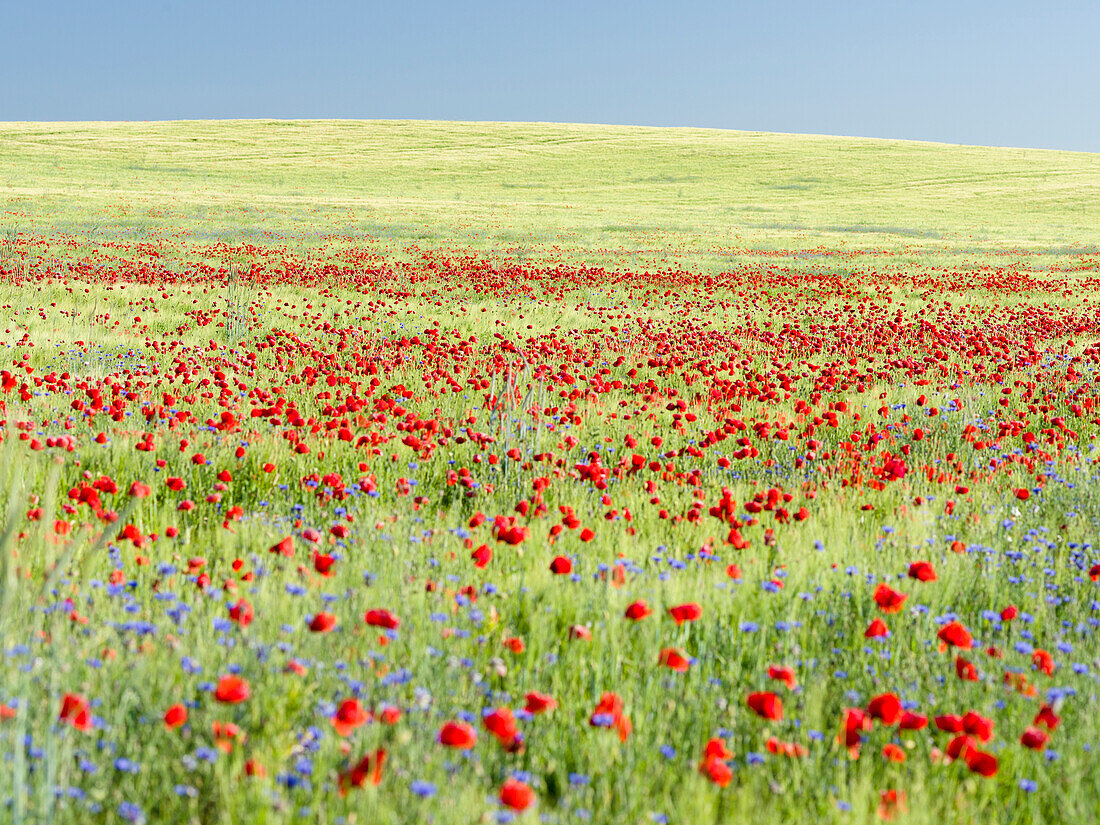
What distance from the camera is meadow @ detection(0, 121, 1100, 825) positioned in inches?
79.4

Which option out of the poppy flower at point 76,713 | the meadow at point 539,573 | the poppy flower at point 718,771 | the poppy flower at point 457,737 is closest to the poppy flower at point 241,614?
the meadow at point 539,573

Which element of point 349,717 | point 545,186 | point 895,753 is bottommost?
Answer: point 895,753

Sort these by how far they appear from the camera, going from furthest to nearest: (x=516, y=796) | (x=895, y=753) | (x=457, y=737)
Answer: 1. (x=895, y=753)
2. (x=457, y=737)
3. (x=516, y=796)

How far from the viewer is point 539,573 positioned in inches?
125

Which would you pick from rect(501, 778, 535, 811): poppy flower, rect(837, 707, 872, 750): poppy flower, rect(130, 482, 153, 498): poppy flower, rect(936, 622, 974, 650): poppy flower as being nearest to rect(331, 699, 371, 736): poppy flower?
rect(501, 778, 535, 811): poppy flower

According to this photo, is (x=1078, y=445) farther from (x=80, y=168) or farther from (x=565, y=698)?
(x=80, y=168)

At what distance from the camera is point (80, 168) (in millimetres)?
53094

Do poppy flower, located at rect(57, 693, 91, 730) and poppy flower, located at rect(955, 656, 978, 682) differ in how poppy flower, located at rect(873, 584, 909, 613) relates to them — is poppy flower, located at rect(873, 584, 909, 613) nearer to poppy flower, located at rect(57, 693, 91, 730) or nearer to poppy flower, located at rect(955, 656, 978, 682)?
poppy flower, located at rect(955, 656, 978, 682)

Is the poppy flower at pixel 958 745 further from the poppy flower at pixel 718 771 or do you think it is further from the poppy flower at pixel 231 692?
the poppy flower at pixel 231 692

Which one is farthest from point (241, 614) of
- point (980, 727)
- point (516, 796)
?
point (980, 727)

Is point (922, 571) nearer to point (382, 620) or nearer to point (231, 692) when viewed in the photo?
point (382, 620)

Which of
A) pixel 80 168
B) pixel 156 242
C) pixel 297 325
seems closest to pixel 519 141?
pixel 80 168

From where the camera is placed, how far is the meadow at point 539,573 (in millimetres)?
2018

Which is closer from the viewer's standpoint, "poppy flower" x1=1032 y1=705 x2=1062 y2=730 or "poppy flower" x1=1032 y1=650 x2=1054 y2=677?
"poppy flower" x1=1032 y1=705 x2=1062 y2=730
